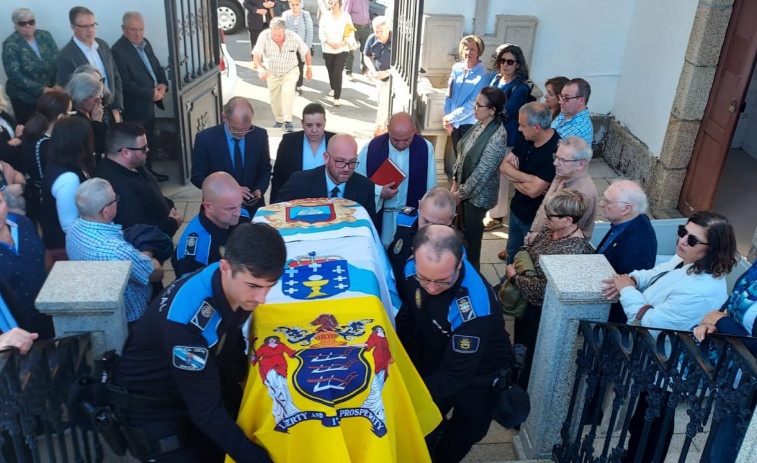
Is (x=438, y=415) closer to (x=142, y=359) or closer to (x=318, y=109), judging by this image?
(x=142, y=359)

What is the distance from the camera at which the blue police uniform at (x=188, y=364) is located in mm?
2617

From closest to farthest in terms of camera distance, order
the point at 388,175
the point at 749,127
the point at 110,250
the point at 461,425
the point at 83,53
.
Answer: the point at 461,425 → the point at 110,250 → the point at 388,175 → the point at 83,53 → the point at 749,127

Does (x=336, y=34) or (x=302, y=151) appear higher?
(x=336, y=34)

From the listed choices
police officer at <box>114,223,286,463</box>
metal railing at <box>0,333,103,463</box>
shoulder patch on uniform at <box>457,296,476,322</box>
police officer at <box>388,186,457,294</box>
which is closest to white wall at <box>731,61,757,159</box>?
police officer at <box>388,186,457,294</box>

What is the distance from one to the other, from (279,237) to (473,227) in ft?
10.1

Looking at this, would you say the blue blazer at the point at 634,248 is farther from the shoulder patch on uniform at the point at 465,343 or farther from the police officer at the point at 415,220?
the shoulder patch on uniform at the point at 465,343

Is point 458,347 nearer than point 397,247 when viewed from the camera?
Yes

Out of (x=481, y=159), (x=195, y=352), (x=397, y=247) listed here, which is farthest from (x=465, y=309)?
(x=481, y=159)

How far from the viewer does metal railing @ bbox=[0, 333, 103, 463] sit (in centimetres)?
255

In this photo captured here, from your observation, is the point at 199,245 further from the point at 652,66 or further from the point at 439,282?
the point at 652,66

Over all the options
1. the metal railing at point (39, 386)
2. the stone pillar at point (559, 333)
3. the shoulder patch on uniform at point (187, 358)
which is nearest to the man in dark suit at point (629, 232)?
the stone pillar at point (559, 333)

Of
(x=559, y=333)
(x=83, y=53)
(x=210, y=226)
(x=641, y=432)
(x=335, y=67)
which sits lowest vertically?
(x=641, y=432)

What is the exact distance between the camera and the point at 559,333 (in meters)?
3.49

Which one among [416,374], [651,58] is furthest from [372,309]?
[651,58]
